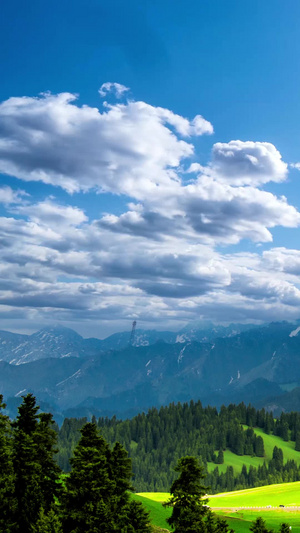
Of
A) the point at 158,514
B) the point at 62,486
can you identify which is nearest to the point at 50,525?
the point at 62,486

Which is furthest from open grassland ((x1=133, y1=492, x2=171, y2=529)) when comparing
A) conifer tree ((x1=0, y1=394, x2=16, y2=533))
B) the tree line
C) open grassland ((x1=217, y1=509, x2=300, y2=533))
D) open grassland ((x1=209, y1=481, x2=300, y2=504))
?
conifer tree ((x1=0, y1=394, x2=16, y2=533))

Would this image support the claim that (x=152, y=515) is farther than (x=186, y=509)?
Yes

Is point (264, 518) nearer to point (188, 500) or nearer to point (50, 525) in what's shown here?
point (188, 500)

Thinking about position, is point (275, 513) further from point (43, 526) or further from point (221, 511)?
point (43, 526)

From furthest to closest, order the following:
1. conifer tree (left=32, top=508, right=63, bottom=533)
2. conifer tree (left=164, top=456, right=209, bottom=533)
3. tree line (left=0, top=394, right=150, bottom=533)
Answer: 1. tree line (left=0, top=394, right=150, bottom=533)
2. conifer tree (left=164, top=456, right=209, bottom=533)
3. conifer tree (left=32, top=508, right=63, bottom=533)

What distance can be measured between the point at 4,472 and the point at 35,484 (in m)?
3.62

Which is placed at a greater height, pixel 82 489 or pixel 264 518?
pixel 82 489

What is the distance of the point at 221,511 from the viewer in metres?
99.1

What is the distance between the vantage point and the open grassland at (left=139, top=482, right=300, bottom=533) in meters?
81.0

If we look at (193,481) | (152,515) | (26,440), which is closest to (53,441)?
(26,440)

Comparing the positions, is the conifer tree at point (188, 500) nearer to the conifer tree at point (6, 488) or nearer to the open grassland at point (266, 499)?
the conifer tree at point (6, 488)

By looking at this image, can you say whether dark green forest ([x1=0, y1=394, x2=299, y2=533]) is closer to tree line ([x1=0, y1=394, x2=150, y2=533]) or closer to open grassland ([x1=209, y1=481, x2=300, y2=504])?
tree line ([x1=0, y1=394, x2=150, y2=533])

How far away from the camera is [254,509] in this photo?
352 feet

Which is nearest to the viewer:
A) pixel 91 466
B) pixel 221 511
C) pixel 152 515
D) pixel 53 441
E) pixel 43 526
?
pixel 43 526
